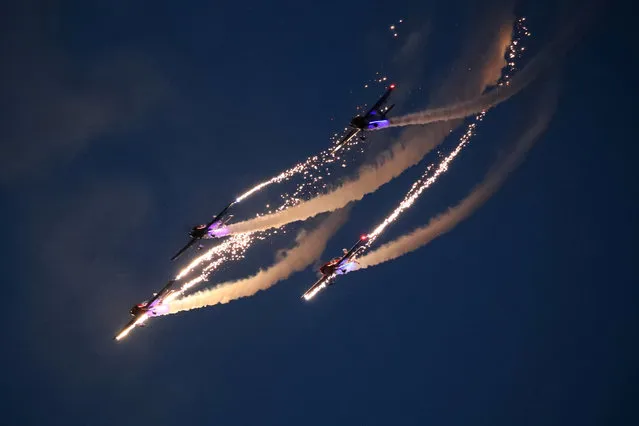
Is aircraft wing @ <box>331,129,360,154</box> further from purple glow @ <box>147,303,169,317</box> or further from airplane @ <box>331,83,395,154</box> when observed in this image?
purple glow @ <box>147,303,169,317</box>

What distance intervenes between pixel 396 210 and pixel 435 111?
7472mm

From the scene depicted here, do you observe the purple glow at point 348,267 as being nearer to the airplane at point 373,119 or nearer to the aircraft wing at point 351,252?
the aircraft wing at point 351,252

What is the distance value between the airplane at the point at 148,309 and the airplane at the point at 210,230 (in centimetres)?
283

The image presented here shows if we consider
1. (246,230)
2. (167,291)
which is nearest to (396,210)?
(246,230)

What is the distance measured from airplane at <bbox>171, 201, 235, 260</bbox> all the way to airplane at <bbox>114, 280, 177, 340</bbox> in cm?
283

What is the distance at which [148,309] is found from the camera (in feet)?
142

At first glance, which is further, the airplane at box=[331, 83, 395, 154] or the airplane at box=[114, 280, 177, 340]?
the airplane at box=[114, 280, 177, 340]

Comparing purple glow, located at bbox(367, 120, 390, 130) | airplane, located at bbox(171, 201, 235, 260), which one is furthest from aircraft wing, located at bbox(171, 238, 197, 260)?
purple glow, located at bbox(367, 120, 390, 130)

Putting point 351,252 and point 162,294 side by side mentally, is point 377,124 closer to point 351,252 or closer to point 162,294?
point 351,252

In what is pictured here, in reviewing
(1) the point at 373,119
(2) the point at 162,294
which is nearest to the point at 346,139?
(1) the point at 373,119

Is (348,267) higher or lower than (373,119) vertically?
lower

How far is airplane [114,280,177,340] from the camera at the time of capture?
140ft

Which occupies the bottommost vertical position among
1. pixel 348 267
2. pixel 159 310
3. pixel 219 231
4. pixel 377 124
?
pixel 348 267

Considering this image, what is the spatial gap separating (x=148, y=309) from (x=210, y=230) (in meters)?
7.75
